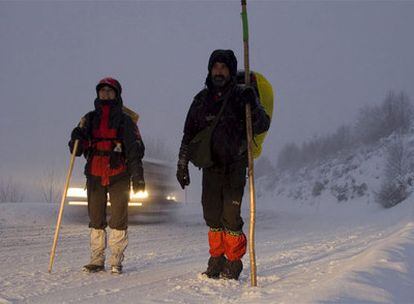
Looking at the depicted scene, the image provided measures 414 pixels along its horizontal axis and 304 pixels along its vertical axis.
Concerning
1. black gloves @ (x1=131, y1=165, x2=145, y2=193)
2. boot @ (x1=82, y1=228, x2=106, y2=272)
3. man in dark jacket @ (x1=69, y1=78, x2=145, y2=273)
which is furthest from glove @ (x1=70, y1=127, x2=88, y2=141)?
boot @ (x1=82, y1=228, x2=106, y2=272)

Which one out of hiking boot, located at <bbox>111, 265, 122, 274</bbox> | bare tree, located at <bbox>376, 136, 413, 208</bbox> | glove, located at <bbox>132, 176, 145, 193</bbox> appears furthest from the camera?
bare tree, located at <bbox>376, 136, 413, 208</bbox>

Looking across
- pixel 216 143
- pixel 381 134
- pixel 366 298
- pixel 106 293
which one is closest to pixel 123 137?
pixel 216 143

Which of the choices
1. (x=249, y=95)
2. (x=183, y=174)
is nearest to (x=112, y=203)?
(x=183, y=174)

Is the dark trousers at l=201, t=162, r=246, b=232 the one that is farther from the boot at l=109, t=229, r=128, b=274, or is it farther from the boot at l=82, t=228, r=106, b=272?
the boot at l=82, t=228, r=106, b=272

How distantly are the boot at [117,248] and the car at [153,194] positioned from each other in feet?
23.2

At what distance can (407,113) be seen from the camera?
64500 millimetres

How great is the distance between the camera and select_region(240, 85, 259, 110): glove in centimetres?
396

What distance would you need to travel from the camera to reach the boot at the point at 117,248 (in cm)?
454

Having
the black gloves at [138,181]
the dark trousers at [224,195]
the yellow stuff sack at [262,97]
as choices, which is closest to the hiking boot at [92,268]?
the black gloves at [138,181]

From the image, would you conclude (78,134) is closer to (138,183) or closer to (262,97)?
(138,183)

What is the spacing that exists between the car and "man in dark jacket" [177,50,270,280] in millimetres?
7647

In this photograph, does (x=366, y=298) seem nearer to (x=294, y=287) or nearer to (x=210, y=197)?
(x=294, y=287)

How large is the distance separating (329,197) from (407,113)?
1011 inches

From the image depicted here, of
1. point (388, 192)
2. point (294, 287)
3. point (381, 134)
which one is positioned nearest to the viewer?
point (294, 287)
